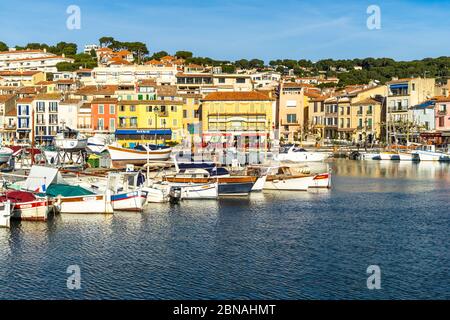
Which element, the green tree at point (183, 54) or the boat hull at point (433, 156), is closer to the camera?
the boat hull at point (433, 156)

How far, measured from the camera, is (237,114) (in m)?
79.0

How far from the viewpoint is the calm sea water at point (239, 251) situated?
2181 cm

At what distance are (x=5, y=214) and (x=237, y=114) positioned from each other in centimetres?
5081

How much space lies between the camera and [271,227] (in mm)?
31656

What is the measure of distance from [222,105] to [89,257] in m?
54.6

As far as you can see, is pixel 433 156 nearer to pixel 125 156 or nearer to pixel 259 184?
pixel 125 156

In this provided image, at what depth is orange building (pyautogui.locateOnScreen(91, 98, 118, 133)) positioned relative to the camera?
252 ft

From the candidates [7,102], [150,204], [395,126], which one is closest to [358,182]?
[150,204]

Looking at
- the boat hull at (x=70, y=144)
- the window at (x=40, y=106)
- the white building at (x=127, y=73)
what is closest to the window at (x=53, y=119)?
the window at (x=40, y=106)

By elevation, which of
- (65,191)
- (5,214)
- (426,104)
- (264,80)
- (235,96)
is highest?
(264,80)

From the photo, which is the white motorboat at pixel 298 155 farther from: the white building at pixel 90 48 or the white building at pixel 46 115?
the white building at pixel 90 48

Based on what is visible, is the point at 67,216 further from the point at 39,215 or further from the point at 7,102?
the point at 7,102

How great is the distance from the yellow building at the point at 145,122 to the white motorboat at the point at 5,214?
4459cm

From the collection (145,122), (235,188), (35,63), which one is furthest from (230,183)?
(35,63)
